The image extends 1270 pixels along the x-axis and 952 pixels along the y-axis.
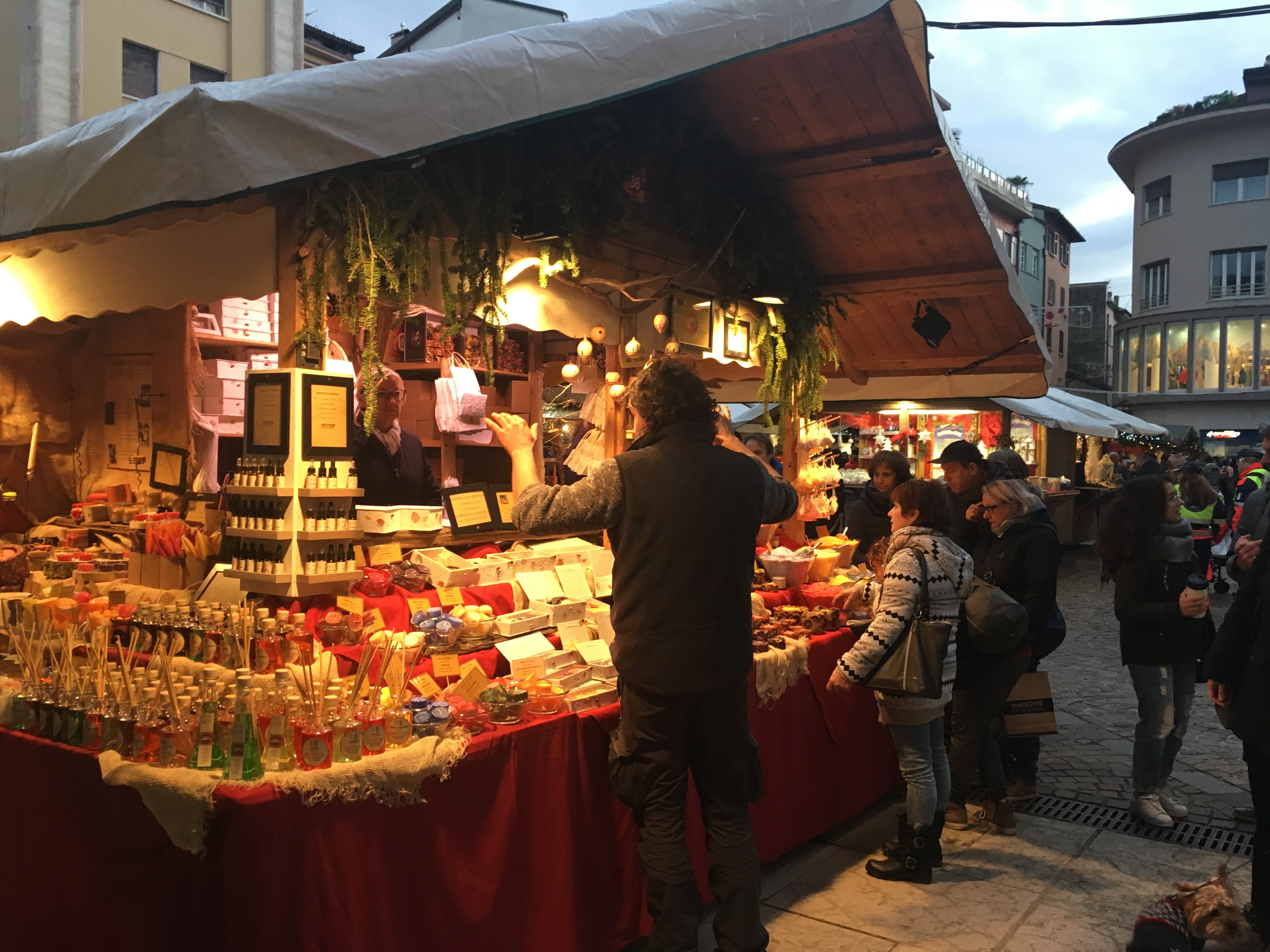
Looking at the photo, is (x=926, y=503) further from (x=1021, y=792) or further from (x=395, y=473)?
(x=395, y=473)

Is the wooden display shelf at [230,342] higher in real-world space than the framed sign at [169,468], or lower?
higher

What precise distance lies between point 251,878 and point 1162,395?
140 feet

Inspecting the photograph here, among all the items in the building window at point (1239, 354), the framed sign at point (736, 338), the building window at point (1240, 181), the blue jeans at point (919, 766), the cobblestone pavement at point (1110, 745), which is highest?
the building window at point (1240, 181)

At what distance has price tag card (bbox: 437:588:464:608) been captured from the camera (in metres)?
3.83

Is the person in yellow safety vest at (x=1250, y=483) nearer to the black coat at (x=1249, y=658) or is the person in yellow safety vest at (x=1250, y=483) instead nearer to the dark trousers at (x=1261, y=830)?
the black coat at (x=1249, y=658)

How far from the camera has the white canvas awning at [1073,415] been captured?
1459 centimetres

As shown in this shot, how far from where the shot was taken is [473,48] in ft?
11.1

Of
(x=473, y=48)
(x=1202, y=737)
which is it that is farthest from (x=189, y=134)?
(x=1202, y=737)

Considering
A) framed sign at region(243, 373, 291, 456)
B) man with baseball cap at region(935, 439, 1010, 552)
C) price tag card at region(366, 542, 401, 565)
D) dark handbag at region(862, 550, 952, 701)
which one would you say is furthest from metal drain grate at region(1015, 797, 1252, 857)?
framed sign at region(243, 373, 291, 456)

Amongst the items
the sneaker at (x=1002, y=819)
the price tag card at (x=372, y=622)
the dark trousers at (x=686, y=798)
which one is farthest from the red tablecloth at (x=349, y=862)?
the sneaker at (x=1002, y=819)

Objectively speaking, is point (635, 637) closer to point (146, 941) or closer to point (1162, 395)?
point (146, 941)

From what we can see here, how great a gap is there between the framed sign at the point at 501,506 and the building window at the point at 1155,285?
137ft

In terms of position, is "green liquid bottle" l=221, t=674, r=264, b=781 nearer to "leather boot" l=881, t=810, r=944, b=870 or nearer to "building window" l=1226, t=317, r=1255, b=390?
"leather boot" l=881, t=810, r=944, b=870

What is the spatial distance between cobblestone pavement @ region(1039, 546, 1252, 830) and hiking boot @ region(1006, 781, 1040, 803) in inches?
12.9
